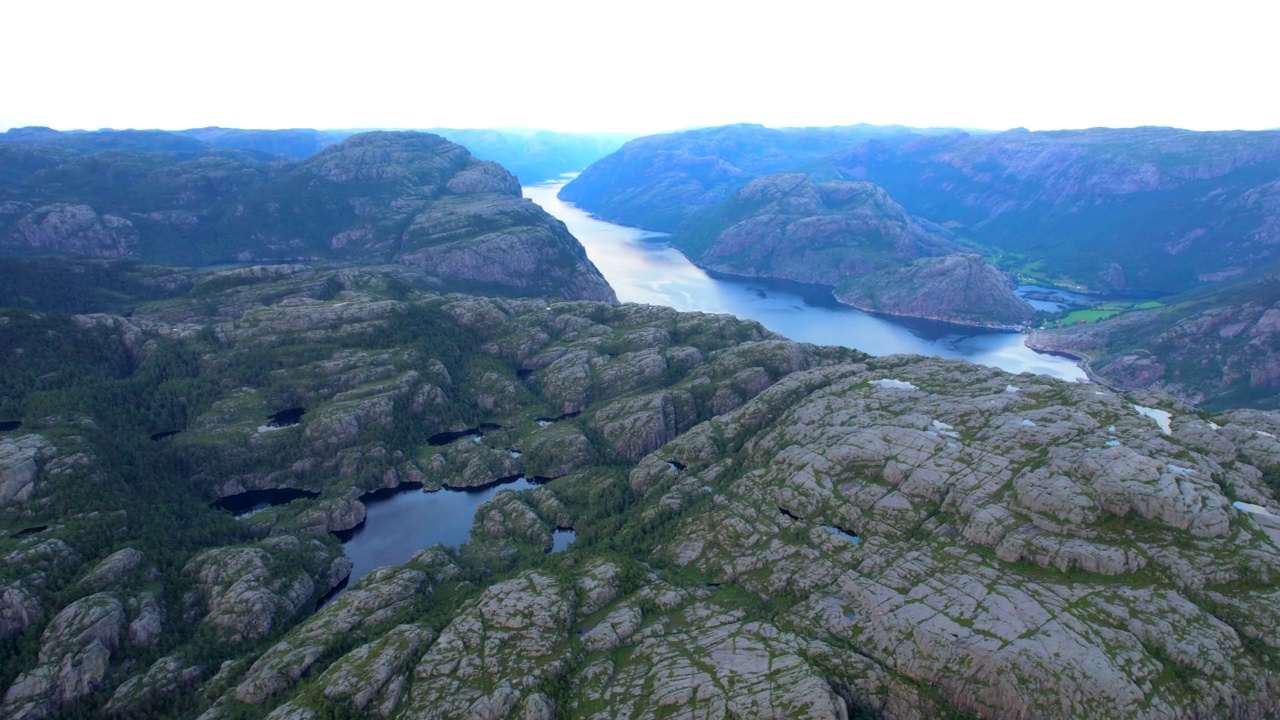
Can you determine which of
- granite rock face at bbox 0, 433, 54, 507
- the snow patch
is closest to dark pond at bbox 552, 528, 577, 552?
granite rock face at bbox 0, 433, 54, 507

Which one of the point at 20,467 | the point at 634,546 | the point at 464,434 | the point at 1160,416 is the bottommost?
the point at 464,434

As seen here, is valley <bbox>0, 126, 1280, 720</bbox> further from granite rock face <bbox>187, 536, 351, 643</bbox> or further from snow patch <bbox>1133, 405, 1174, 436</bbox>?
snow patch <bbox>1133, 405, 1174, 436</bbox>

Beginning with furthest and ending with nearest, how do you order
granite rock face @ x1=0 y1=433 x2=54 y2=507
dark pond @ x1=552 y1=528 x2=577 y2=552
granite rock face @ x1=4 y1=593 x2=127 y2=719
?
1. dark pond @ x1=552 y1=528 x2=577 y2=552
2. granite rock face @ x1=0 y1=433 x2=54 y2=507
3. granite rock face @ x1=4 y1=593 x2=127 y2=719

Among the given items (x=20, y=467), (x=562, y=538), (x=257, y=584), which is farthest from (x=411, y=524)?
(x=20, y=467)

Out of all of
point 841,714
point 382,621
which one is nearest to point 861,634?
point 841,714

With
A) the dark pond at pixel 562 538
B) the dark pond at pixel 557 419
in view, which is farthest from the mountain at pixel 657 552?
the dark pond at pixel 557 419

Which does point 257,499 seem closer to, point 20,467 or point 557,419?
point 20,467

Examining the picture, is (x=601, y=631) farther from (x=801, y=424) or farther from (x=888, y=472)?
(x=801, y=424)
